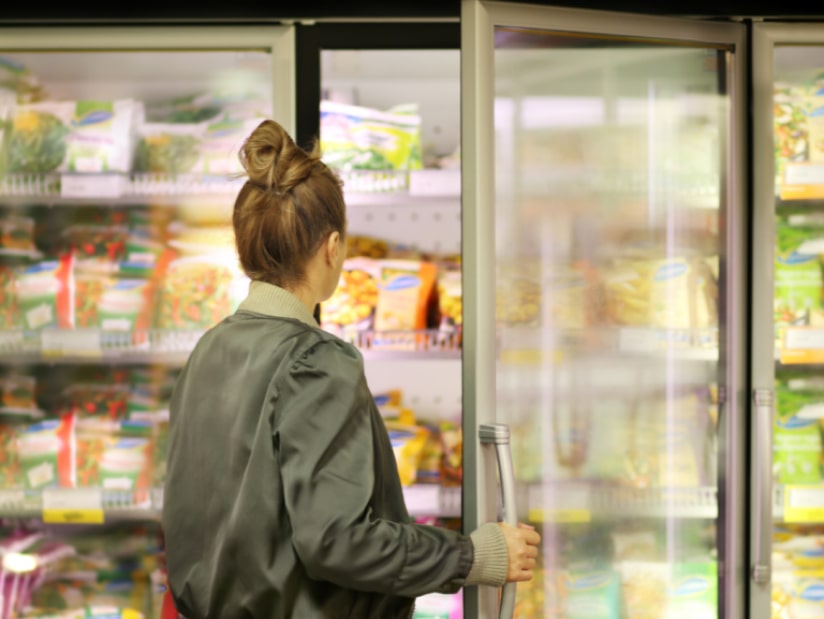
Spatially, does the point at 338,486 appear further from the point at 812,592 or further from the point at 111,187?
the point at 812,592

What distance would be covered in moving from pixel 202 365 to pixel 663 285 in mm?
1065

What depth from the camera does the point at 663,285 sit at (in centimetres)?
184

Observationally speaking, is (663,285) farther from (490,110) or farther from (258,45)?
(258,45)

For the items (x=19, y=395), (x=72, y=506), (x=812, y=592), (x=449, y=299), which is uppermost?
(x=449, y=299)

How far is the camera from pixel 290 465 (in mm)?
1115

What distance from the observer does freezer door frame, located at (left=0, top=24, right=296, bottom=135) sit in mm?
1769

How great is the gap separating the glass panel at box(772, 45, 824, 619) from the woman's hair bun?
1.25 metres

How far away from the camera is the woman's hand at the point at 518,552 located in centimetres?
129

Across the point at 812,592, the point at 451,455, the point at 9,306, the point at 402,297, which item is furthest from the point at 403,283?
the point at 812,592

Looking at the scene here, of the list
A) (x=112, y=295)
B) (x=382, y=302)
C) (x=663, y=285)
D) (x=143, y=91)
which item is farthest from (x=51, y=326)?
(x=663, y=285)

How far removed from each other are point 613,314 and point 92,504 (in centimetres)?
127

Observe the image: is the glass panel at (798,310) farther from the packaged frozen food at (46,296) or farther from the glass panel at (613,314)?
the packaged frozen food at (46,296)

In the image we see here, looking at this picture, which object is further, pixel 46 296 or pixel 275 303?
pixel 46 296

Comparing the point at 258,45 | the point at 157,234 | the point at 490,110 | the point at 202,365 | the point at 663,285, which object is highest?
the point at 258,45
